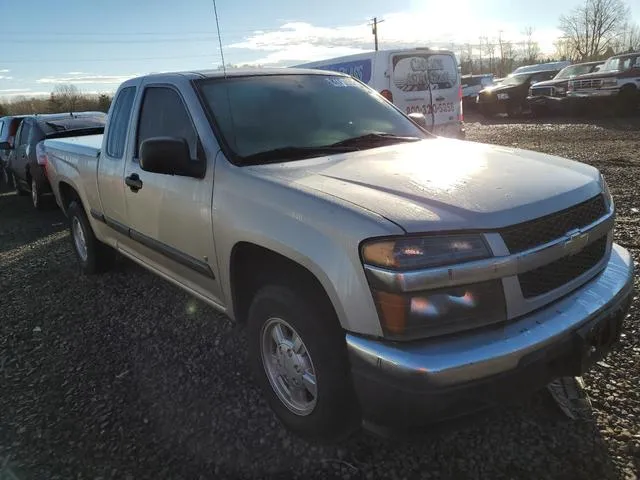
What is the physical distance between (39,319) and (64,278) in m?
1.13

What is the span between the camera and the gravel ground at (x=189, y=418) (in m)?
2.42

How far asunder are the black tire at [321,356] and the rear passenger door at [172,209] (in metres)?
0.67

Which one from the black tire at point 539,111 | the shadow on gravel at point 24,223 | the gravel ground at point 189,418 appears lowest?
the shadow on gravel at point 24,223

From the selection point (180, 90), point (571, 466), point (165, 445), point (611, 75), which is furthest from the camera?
point (611, 75)

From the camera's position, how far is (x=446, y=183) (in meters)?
2.38

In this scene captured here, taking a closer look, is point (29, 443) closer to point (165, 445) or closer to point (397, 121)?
point (165, 445)

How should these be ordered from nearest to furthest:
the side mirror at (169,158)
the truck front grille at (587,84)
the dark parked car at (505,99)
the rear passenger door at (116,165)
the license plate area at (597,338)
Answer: the license plate area at (597,338)
the side mirror at (169,158)
the rear passenger door at (116,165)
the truck front grille at (587,84)
the dark parked car at (505,99)

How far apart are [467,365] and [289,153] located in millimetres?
1617

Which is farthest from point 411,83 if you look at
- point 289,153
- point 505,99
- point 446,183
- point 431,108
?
point 505,99

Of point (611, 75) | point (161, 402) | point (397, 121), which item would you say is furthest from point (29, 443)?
point (611, 75)

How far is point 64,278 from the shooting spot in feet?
18.1

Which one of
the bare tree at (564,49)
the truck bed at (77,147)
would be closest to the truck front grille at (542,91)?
the truck bed at (77,147)

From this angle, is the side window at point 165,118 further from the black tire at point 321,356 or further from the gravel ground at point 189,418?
the gravel ground at point 189,418

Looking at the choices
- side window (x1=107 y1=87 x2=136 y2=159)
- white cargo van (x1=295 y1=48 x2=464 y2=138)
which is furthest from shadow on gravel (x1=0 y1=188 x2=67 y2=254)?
white cargo van (x1=295 y1=48 x2=464 y2=138)
